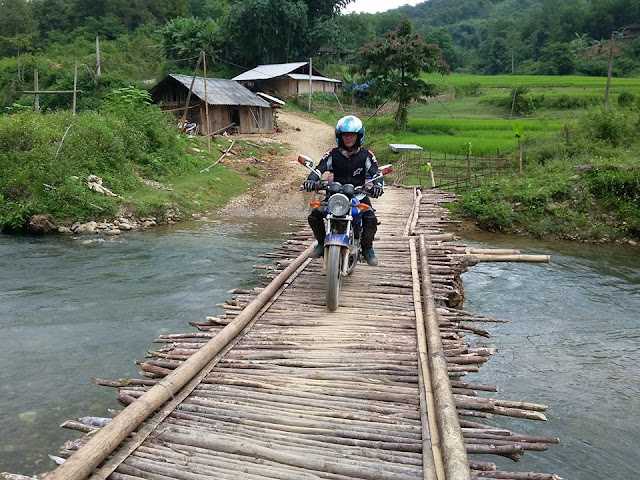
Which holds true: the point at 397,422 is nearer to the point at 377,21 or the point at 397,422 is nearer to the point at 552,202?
the point at 552,202

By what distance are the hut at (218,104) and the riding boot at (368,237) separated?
20220mm

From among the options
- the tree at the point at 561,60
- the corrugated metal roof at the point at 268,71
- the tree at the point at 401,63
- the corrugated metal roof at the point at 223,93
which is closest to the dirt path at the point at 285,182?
the corrugated metal roof at the point at 223,93

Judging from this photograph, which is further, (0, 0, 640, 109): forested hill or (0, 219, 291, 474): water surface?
(0, 0, 640, 109): forested hill

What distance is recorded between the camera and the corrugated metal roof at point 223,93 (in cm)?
2562

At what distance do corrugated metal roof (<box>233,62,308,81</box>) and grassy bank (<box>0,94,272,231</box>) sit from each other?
56.1 feet

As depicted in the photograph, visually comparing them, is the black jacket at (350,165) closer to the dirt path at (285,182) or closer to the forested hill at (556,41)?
the dirt path at (285,182)

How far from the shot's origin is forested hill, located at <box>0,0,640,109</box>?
3691 centimetres

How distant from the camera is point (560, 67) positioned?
49938 mm

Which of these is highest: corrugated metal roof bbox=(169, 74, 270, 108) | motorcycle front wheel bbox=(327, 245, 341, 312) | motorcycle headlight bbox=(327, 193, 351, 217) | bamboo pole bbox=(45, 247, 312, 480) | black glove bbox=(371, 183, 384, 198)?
corrugated metal roof bbox=(169, 74, 270, 108)

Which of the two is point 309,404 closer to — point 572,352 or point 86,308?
point 572,352

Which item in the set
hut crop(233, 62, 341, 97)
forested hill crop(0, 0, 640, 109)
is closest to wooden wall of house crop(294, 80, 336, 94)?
hut crop(233, 62, 341, 97)

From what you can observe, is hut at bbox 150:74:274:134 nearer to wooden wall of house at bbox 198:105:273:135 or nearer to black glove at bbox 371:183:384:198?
wooden wall of house at bbox 198:105:273:135

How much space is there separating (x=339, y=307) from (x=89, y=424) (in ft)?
9.04

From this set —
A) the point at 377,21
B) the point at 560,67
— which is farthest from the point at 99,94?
the point at 377,21
